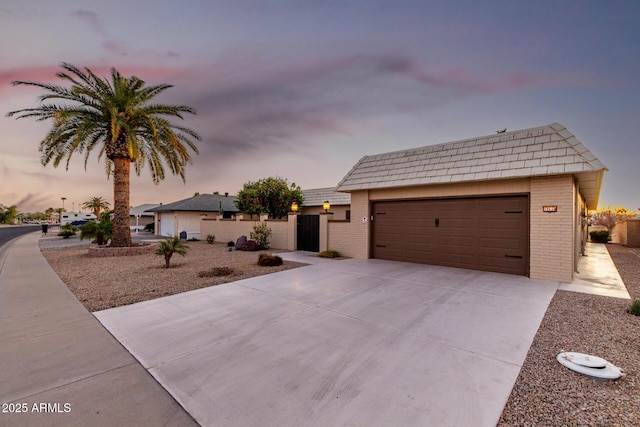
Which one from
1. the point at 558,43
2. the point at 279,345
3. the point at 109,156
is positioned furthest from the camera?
the point at 109,156

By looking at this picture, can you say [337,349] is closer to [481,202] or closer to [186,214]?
[481,202]

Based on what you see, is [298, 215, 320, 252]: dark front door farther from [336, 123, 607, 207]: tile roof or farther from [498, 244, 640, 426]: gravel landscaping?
[498, 244, 640, 426]: gravel landscaping

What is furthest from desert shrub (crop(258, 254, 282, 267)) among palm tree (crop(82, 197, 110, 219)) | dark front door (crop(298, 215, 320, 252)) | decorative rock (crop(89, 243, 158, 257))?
palm tree (crop(82, 197, 110, 219))

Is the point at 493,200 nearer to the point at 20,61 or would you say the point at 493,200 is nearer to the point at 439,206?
the point at 439,206

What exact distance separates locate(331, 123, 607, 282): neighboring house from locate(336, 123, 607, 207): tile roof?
23mm

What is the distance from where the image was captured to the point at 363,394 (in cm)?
257

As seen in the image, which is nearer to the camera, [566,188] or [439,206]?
[566,188]

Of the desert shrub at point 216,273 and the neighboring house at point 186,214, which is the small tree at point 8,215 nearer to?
the neighboring house at point 186,214

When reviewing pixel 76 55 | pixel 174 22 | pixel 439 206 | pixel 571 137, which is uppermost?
pixel 174 22

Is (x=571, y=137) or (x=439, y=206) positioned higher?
(x=571, y=137)

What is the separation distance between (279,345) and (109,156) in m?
13.2

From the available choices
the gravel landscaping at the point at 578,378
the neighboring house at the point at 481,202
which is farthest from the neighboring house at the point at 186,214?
the gravel landscaping at the point at 578,378

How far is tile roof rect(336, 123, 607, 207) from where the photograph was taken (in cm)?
714

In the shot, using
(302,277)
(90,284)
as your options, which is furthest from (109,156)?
(302,277)
